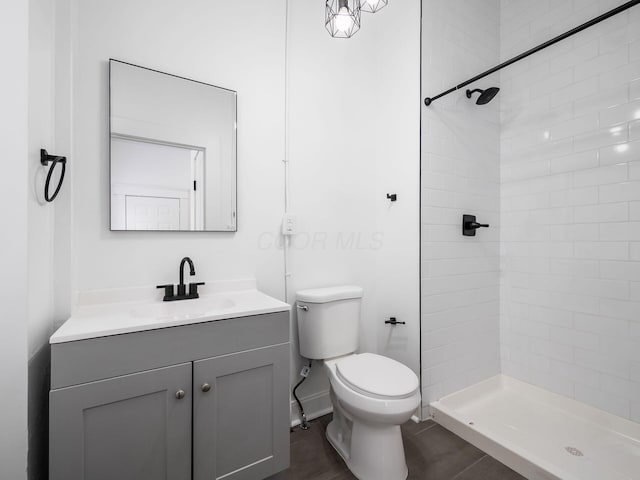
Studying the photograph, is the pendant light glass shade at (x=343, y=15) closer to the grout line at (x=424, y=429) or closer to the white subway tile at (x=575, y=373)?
the grout line at (x=424, y=429)

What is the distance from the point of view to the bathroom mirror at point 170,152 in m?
1.28

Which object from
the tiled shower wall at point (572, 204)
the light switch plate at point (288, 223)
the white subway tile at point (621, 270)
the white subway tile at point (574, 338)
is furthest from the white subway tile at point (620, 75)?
the light switch plate at point (288, 223)

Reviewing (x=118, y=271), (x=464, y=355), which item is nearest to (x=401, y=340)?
(x=464, y=355)

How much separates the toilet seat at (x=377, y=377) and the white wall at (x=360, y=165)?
405mm

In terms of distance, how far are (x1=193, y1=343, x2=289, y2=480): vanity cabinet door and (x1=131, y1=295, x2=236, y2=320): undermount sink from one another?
0.25 meters

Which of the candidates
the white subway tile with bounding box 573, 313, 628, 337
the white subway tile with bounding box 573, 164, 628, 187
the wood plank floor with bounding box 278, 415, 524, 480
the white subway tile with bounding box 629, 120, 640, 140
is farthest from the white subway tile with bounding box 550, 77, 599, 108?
the wood plank floor with bounding box 278, 415, 524, 480

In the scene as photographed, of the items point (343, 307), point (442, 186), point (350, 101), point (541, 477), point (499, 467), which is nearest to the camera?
point (541, 477)

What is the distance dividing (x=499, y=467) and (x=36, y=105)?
247cm

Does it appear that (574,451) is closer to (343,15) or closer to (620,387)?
(620,387)

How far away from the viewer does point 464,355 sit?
1.92m

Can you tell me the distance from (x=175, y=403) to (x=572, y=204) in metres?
2.41

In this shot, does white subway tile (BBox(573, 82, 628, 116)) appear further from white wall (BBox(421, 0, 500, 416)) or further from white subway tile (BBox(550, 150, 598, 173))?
white wall (BBox(421, 0, 500, 416))

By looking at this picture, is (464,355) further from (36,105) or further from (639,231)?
(36,105)

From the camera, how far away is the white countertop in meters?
0.92
